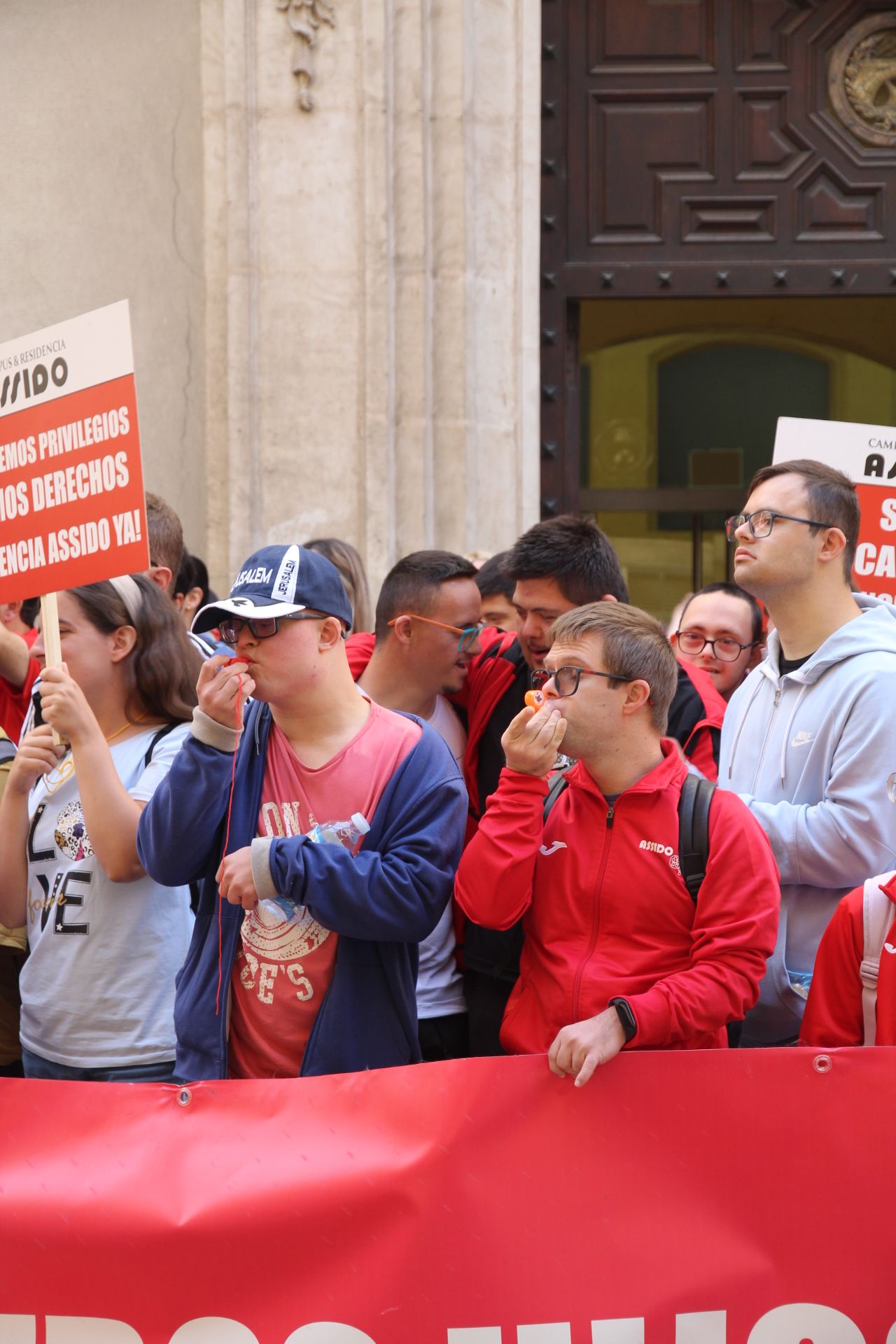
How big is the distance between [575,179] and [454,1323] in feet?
21.5

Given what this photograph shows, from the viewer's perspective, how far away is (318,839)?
9.39 ft

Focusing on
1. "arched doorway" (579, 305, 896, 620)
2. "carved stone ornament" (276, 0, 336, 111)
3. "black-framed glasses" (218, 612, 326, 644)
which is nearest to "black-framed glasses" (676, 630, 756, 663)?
"black-framed glasses" (218, 612, 326, 644)

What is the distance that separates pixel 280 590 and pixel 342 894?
0.61 meters

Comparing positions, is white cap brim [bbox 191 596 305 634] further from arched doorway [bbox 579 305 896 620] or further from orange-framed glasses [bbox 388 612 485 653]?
arched doorway [bbox 579 305 896 620]

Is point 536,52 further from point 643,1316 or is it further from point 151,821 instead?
point 643,1316

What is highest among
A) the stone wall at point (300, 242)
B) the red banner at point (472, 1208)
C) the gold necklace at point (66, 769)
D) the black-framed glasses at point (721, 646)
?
the stone wall at point (300, 242)

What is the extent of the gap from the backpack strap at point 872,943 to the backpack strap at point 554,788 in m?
0.65

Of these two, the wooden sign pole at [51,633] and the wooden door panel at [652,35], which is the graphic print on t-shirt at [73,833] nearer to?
the wooden sign pole at [51,633]

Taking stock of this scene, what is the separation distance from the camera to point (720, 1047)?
2926mm

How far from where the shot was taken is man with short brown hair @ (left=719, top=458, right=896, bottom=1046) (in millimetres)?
3236

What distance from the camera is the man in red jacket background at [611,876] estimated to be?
2.83 metres

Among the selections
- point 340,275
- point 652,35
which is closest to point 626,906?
point 340,275

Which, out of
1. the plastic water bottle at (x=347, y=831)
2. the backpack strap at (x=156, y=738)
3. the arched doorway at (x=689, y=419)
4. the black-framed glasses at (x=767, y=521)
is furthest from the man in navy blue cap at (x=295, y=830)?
the arched doorway at (x=689, y=419)

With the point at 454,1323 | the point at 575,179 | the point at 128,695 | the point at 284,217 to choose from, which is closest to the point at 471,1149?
the point at 454,1323
